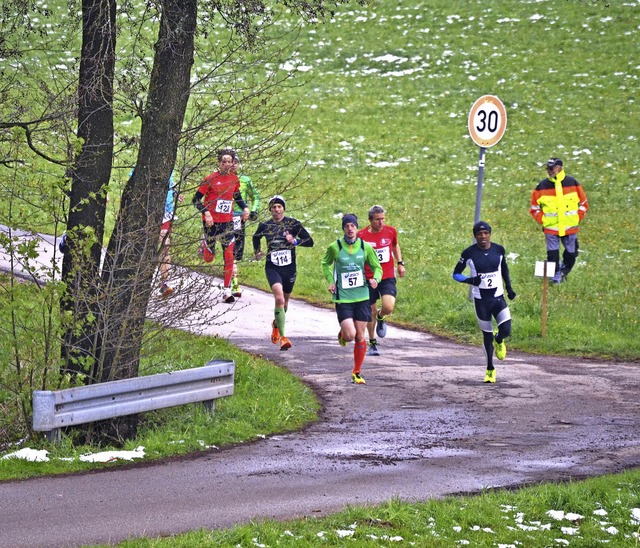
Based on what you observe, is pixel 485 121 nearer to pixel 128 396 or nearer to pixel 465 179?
Result: pixel 128 396

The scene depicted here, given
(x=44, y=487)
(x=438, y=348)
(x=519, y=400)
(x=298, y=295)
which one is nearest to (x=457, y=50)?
(x=298, y=295)

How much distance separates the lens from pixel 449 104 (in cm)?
4212

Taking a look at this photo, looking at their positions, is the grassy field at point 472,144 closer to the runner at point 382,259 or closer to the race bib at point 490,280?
the runner at point 382,259

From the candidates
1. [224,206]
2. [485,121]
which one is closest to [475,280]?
[224,206]

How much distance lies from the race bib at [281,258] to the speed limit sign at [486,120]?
15.4 ft

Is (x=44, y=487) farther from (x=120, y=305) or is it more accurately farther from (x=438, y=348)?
(x=438, y=348)

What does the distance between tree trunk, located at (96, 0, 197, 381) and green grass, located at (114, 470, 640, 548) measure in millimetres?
3383

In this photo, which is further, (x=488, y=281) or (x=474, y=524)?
(x=488, y=281)

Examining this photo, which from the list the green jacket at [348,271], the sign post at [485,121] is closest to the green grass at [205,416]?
the green jacket at [348,271]

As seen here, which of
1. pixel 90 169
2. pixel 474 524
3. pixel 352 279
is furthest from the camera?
pixel 352 279

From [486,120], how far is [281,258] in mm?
5142

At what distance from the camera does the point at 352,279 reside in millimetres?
14352

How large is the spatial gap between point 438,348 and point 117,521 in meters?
9.35

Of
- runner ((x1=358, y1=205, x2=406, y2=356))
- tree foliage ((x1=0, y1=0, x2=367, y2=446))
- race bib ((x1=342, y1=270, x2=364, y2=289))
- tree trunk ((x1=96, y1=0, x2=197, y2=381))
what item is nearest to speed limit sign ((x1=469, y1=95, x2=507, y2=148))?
runner ((x1=358, y1=205, x2=406, y2=356))
